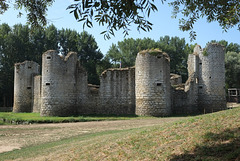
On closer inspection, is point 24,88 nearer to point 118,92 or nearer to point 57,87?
point 57,87

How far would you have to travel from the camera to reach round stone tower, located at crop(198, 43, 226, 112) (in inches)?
1139

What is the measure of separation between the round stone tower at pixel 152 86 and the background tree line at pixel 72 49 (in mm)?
22244

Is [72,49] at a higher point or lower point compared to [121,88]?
higher

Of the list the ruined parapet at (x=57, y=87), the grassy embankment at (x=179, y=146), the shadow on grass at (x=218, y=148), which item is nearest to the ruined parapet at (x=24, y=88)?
the ruined parapet at (x=57, y=87)

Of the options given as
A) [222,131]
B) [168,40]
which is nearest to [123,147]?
[222,131]

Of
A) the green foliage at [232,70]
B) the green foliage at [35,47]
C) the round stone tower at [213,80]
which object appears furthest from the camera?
the green foliage at [232,70]

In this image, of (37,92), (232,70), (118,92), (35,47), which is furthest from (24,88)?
(232,70)

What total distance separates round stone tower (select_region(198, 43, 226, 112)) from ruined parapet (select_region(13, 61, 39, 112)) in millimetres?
24652

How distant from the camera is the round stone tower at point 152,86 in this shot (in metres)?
25.9

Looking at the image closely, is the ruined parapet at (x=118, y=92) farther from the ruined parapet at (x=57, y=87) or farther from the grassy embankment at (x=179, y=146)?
the grassy embankment at (x=179, y=146)

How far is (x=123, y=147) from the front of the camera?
339 inches

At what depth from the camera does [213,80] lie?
29062mm

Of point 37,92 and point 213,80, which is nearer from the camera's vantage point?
point 213,80

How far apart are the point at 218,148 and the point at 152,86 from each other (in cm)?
1981
